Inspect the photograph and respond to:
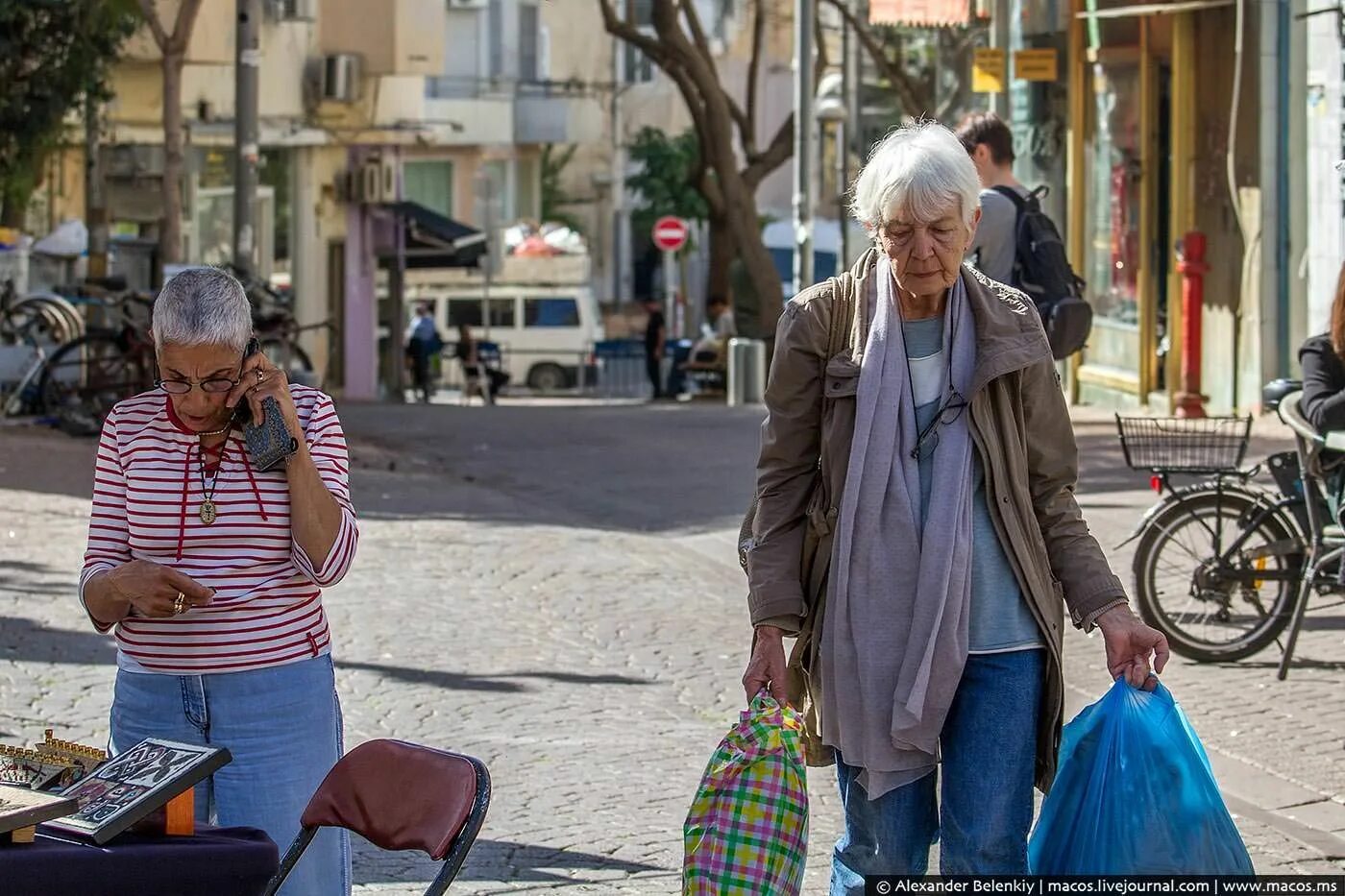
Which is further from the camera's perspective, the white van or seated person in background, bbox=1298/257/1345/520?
the white van

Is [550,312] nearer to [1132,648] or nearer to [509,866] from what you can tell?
[509,866]

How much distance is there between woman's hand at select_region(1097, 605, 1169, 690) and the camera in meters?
4.04

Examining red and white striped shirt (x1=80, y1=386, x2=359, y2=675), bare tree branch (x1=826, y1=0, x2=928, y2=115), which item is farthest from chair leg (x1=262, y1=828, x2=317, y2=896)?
bare tree branch (x1=826, y1=0, x2=928, y2=115)

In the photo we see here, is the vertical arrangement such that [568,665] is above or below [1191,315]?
below

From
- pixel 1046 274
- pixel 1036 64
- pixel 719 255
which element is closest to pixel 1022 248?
pixel 1046 274

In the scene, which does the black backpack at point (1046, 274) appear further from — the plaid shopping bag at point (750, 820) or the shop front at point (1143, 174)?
the shop front at point (1143, 174)

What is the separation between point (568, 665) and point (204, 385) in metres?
5.02

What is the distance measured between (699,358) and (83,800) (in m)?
29.2

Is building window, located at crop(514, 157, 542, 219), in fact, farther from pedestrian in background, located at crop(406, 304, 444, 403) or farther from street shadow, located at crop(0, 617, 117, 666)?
street shadow, located at crop(0, 617, 117, 666)

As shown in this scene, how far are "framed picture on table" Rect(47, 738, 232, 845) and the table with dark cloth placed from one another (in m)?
0.04

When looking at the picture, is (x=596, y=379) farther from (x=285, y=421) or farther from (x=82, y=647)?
(x=285, y=421)

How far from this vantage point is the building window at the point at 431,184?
4919 cm

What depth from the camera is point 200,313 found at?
418cm

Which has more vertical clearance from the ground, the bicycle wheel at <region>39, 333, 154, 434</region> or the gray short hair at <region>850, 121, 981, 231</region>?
the gray short hair at <region>850, 121, 981, 231</region>
